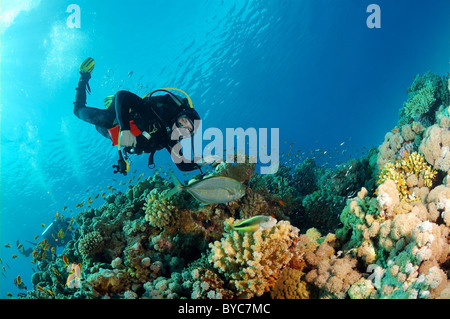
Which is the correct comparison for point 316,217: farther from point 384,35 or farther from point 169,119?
point 384,35

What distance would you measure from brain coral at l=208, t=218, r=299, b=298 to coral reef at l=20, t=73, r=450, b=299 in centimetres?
1

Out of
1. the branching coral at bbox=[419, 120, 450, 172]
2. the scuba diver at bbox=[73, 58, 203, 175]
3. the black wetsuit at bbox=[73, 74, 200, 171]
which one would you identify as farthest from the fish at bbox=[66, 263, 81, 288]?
the branching coral at bbox=[419, 120, 450, 172]

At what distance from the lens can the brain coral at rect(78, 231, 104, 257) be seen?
16.3 feet

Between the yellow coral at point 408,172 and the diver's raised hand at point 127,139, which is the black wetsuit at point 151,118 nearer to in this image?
the diver's raised hand at point 127,139

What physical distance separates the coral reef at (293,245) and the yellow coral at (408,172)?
0.06 feet

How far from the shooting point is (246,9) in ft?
91.0

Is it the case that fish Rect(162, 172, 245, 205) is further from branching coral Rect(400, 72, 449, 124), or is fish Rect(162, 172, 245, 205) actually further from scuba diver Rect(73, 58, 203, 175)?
branching coral Rect(400, 72, 449, 124)

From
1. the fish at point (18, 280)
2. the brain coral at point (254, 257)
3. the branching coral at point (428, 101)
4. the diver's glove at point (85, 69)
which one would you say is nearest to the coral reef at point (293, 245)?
the brain coral at point (254, 257)

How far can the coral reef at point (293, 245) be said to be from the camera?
9.15ft

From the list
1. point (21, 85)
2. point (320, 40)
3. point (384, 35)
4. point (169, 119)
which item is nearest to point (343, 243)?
point (169, 119)

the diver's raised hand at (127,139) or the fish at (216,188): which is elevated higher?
the diver's raised hand at (127,139)

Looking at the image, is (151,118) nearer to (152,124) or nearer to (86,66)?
(152,124)

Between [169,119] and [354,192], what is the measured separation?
5.46 m

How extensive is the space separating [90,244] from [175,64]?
2906 cm
